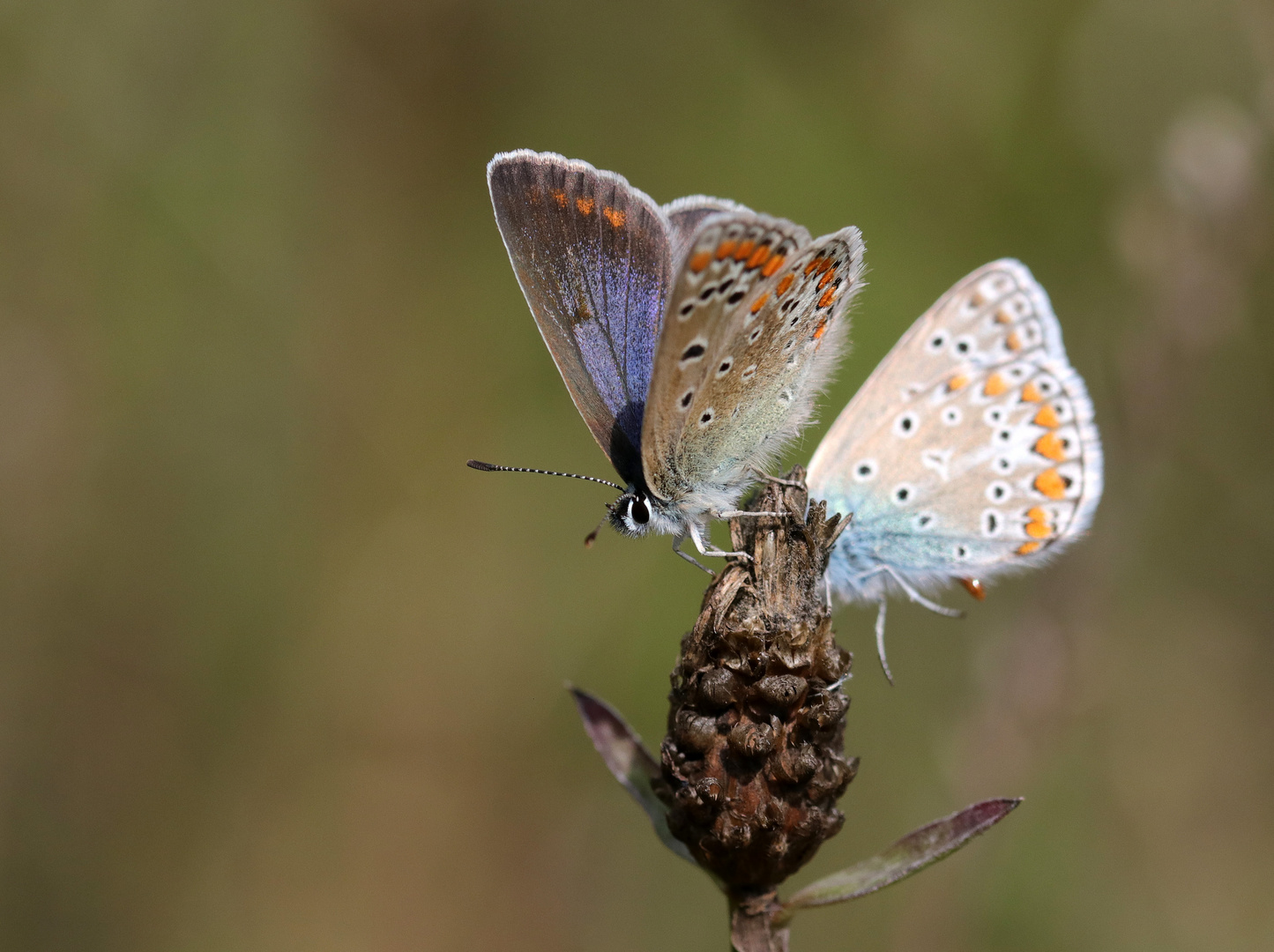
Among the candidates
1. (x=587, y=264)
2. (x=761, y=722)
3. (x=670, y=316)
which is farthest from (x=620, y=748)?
(x=587, y=264)

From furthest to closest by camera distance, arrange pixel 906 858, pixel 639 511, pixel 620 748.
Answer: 1. pixel 639 511
2. pixel 620 748
3. pixel 906 858

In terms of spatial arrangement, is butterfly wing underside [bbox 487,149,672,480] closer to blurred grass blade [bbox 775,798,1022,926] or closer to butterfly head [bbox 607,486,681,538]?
butterfly head [bbox 607,486,681,538]

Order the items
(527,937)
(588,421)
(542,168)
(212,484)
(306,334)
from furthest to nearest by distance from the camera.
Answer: (306,334), (212,484), (527,937), (588,421), (542,168)

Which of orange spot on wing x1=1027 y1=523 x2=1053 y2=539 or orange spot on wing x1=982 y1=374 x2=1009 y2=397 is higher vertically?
orange spot on wing x1=982 y1=374 x2=1009 y2=397

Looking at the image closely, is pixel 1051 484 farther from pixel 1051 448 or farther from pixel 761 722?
pixel 761 722

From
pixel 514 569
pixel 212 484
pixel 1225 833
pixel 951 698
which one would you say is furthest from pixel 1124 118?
pixel 212 484

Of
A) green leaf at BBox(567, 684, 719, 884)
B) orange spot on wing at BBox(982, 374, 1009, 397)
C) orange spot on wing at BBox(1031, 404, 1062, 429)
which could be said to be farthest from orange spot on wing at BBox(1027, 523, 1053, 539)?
green leaf at BBox(567, 684, 719, 884)

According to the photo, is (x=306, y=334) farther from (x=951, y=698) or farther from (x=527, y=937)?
(x=951, y=698)
